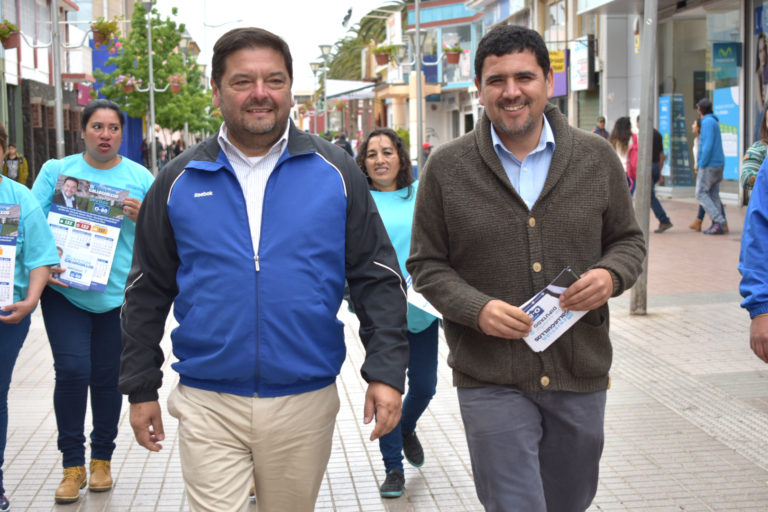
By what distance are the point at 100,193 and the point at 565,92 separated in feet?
92.3

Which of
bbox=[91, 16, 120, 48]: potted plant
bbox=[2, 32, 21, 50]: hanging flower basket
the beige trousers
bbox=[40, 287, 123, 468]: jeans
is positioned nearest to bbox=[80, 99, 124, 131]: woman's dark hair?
bbox=[40, 287, 123, 468]: jeans

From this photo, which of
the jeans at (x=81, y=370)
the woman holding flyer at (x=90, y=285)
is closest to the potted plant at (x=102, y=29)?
the woman holding flyer at (x=90, y=285)

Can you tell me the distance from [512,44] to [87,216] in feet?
8.71

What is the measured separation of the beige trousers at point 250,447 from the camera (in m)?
3.05

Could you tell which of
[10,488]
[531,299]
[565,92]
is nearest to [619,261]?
[531,299]

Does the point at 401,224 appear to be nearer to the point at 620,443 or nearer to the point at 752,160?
the point at 620,443

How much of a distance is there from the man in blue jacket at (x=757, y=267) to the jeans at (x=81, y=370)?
3055mm

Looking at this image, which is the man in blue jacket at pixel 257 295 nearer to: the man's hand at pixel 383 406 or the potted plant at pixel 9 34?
the man's hand at pixel 383 406

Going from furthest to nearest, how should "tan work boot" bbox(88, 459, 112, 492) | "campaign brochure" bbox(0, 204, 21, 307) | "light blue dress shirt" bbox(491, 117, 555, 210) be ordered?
1. "tan work boot" bbox(88, 459, 112, 492)
2. "campaign brochure" bbox(0, 204, 21, 307)
3. "light blue dress shirt" bbox(491, 117, 555, 210)

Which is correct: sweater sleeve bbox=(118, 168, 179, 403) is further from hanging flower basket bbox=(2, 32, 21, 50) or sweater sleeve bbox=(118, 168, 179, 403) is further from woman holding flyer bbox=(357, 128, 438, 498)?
hanging flower basket bbox=(2, 32, 21, 50)

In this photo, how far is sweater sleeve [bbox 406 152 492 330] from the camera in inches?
→ 132

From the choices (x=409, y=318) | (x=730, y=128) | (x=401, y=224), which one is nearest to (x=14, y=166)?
(x=730, y=128)

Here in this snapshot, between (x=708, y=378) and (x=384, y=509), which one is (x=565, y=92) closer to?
(x=708, y=378)

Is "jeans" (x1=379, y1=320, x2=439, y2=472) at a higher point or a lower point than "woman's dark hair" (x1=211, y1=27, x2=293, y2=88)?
lower
